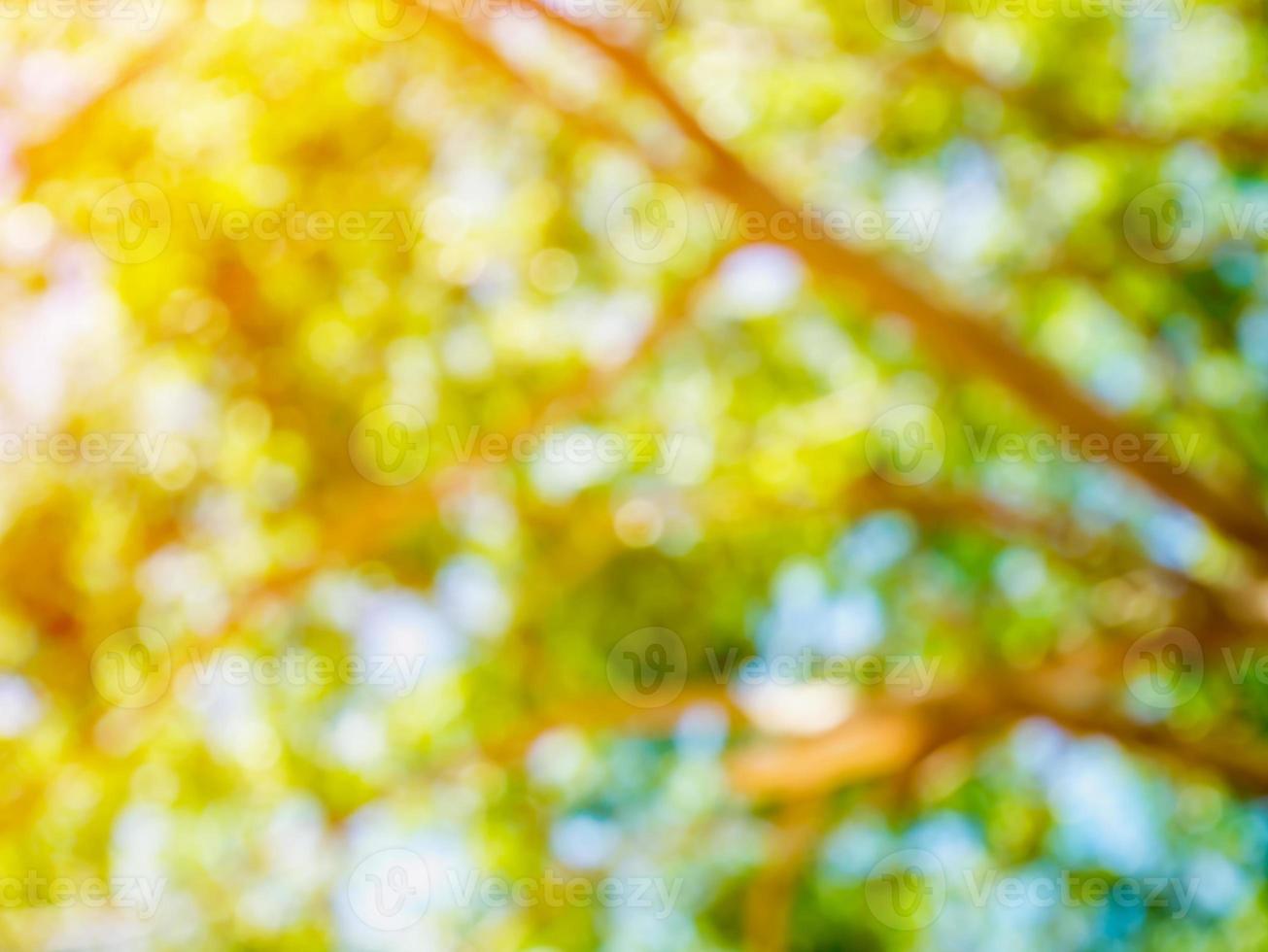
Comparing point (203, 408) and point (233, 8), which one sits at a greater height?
point (233, 8)

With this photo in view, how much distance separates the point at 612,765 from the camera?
504 cm

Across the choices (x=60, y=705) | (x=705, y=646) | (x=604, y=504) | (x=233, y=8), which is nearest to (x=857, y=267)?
(x=604, y=504)

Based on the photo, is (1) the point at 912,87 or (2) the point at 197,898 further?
(1) the point at 912,87

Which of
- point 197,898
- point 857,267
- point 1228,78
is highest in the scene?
point 857,267

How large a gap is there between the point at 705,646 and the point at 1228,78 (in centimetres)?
330

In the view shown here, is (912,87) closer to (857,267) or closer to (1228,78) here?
(1228,78)

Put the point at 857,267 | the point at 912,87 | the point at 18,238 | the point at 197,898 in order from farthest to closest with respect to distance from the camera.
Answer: the point at 912,87, the point at 197,898, the point at 18,238, the point at 857,267

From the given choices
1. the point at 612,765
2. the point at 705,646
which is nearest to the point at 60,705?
the point at 612,765

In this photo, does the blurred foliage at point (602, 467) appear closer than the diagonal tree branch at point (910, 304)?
No

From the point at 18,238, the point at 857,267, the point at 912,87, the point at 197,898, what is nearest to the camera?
the point at 857,267

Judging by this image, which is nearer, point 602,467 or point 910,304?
point 910,304

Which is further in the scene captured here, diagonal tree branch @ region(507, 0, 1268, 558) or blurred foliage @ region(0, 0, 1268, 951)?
blurred foliage @ region(0, 0, 1268, 951)

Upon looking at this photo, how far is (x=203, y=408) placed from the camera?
500 cm

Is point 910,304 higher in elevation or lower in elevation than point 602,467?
higher
